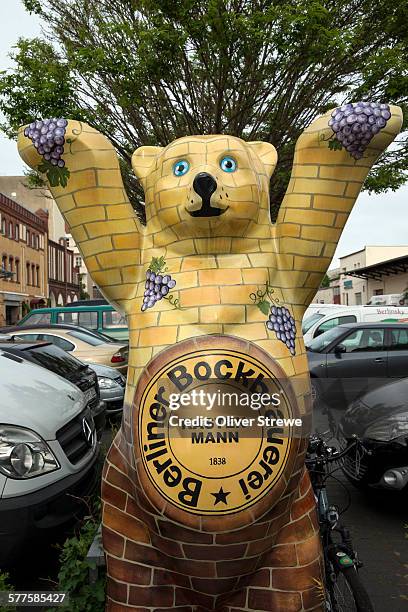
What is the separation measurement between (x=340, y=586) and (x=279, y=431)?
117 cm

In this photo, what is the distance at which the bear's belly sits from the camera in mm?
1862

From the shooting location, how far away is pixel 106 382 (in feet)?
25.5

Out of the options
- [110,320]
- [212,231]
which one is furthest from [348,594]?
[110,320]

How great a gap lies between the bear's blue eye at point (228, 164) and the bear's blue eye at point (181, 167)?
0.13 metres

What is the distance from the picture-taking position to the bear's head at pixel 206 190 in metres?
2.02

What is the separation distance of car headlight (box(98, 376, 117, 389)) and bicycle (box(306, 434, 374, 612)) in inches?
206

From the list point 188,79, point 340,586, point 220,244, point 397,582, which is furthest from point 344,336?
point 220,244

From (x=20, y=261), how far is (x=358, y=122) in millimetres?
36596

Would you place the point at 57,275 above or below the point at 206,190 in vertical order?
above

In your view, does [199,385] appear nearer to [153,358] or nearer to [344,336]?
[153,358]

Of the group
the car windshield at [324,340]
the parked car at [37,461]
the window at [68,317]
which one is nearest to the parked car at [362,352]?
the car windshield at [324,340]

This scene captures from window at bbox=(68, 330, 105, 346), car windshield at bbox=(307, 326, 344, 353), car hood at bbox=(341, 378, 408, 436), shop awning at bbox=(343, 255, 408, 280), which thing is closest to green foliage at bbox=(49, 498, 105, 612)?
car hood at bbox=(341, 378, 408, 436)

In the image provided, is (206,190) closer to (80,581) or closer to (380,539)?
(80,581)

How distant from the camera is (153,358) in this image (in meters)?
2.00
